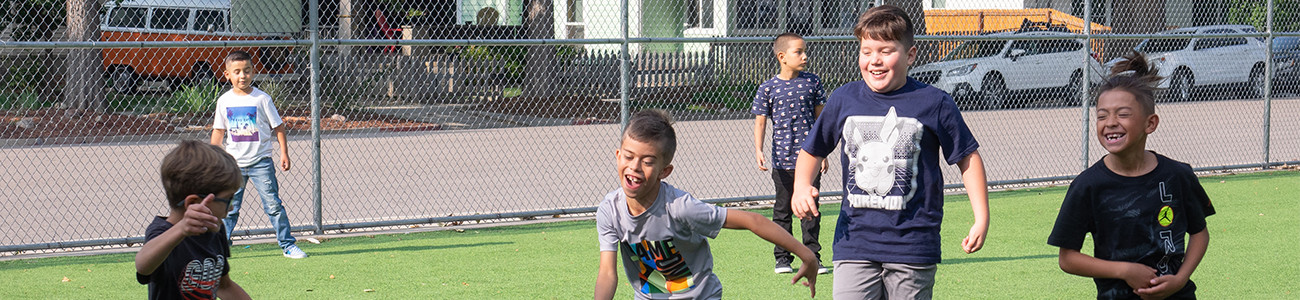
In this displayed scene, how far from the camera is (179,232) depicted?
2.94 metres

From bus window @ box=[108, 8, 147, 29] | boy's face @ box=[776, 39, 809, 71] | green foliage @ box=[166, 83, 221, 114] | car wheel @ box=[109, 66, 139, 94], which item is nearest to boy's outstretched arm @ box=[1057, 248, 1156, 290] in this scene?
boy's face @ box=[776, 39, 809, 71]

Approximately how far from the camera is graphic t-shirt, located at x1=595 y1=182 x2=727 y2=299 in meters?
3.65

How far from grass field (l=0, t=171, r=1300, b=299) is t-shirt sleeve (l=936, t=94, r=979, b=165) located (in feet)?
7.37

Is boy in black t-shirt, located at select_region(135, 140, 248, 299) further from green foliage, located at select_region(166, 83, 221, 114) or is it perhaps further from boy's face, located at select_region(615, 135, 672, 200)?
green foliage, located at select_region(166, 83, 221, 114)

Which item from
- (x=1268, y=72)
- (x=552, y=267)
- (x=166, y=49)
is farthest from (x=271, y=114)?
(x=166, y=49)

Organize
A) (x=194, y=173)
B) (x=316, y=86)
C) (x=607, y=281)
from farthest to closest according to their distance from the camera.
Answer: (x=316, y=86)
(x=607, y=281)
(x=194, y=173)

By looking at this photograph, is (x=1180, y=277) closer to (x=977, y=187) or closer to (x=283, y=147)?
(x=977, y=187)

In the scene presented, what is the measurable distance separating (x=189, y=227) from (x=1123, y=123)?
105 inches

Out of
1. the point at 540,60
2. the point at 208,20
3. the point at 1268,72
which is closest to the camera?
the point at 1268,72

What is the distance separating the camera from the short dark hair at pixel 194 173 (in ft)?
9.94

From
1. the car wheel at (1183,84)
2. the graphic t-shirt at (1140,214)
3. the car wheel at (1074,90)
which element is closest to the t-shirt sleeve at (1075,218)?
the graphic t-shirt at (1140,214)

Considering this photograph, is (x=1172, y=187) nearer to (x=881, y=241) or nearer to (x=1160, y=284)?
(x=1160, y=284)

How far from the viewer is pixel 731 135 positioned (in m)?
16.3

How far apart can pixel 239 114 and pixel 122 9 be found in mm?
15989
